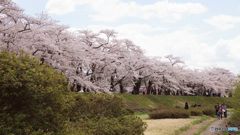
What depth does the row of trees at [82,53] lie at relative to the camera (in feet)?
61.8

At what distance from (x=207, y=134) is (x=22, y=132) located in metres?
11.3

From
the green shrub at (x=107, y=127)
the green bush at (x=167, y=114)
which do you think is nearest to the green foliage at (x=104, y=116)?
the green shrub at (x=107, y=127)

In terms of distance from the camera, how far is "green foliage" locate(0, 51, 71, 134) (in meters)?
4.53

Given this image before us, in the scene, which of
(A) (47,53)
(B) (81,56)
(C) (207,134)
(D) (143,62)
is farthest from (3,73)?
(D) (143,62)

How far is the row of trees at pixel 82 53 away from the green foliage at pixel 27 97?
14.7 metres

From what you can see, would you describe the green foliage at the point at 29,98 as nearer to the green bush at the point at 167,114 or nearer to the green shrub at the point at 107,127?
the green shrub at the point at 107,127

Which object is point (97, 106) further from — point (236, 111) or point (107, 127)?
point (236, 111)

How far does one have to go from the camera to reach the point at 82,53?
973 inches

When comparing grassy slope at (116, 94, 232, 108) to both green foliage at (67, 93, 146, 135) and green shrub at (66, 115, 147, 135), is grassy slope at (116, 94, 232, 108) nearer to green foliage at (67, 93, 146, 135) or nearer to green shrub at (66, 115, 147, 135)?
green foliage at (67, 93, 146, 135)

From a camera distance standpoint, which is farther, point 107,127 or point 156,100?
point 156,100

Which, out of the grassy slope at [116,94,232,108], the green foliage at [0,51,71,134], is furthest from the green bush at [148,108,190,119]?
the green foliage at [0,51,71,134]

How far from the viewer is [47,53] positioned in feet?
69.6

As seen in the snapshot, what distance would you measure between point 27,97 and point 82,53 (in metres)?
20.2

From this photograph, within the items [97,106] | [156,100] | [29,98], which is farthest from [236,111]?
[156,100]
